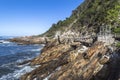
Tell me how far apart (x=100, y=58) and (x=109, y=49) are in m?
3.37

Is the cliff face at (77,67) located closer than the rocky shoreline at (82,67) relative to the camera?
No

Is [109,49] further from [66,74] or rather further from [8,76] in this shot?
[8,76]

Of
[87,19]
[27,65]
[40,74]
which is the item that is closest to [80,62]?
[40,74]

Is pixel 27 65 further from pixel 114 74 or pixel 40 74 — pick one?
pixel 114 74

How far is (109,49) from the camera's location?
142 ft

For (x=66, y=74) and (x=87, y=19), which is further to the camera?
(x=87, y=19)

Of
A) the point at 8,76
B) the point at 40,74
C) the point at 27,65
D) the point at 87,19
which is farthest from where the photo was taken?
the point at 87,19

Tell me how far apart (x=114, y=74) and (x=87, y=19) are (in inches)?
4623

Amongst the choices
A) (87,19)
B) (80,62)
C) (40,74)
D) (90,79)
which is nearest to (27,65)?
(40,74)

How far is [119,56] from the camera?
39.7 meters

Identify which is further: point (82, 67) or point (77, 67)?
point (77, 67)

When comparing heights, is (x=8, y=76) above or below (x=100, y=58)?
below

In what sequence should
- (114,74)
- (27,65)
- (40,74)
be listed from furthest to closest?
(27,65) → (40,74) → (114,74)

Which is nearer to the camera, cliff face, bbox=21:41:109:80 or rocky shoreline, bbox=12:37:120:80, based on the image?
rocky shoreline, bbox=12:37:120:80
